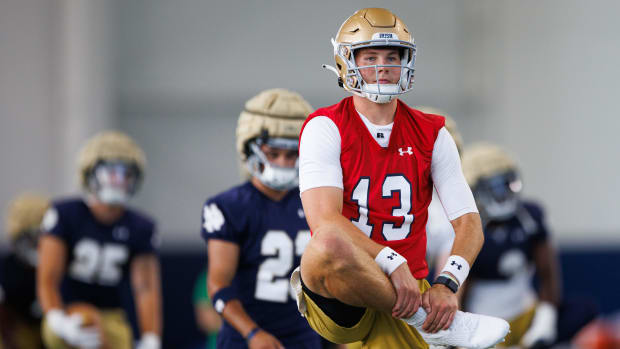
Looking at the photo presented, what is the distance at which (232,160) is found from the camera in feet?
34.0

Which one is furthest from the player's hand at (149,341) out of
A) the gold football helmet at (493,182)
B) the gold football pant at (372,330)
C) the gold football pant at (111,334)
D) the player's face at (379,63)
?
the player's face at (379,63)

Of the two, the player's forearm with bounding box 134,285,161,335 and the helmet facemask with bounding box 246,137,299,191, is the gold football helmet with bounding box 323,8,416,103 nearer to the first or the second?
the helmet facemask with bounding box 246,137,299,191

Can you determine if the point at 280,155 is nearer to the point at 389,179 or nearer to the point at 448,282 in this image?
the point at 389,179

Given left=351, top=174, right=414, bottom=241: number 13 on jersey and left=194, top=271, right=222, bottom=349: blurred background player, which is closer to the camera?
left=351, top=174, right=414, bottom=241: number 13 on jersey

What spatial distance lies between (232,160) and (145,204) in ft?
4.02

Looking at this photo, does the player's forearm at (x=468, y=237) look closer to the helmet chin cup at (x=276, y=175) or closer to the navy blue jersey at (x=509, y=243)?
the helmet chin cup at (x=276, y=175)

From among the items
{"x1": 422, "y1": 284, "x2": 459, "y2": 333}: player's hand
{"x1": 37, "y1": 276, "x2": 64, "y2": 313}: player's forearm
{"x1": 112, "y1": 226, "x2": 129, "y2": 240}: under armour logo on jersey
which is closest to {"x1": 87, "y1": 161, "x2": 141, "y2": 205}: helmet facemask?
{"x1": 112, "y1": 226, "x2": 129, "y2": 240}: under armour logo on jersey

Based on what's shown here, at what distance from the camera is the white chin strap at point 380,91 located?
2.49 m

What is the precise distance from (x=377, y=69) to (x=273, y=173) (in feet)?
3.09

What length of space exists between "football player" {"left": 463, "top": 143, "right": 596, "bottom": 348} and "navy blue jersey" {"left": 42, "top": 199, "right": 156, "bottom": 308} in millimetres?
1956

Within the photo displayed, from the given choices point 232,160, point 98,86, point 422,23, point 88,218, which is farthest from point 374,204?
point 422,23

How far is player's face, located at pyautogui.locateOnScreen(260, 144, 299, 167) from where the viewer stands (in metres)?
3.33

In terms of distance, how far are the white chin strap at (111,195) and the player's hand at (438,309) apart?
2.60 m

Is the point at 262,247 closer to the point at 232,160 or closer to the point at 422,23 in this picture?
the point at 232,160
